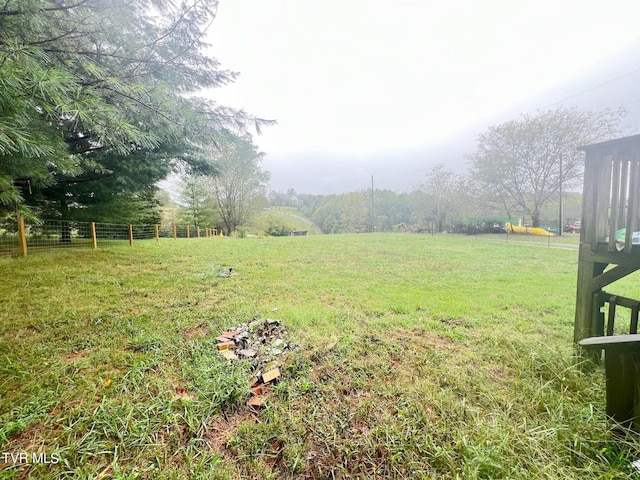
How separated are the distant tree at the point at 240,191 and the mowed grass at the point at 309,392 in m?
16.8

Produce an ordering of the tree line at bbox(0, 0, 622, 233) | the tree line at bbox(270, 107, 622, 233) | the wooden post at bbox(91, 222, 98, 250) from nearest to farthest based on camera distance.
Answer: the tree line at bbox(0, 0, 622, 233) < the wooden post at bbox(91, 222, 98, 250) < the tree line at bbox(270, 107, 622, 233)

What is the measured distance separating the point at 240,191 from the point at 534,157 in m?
21.6

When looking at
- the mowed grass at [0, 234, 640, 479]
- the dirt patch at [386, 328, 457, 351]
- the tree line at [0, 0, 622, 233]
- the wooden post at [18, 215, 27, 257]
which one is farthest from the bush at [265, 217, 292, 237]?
the dirt patch at [386, 328, 457, 351]

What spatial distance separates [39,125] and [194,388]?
3.63 m

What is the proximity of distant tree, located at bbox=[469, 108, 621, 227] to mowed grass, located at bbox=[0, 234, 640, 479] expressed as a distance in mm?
17520

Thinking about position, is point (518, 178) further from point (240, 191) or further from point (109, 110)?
point (109, 110)

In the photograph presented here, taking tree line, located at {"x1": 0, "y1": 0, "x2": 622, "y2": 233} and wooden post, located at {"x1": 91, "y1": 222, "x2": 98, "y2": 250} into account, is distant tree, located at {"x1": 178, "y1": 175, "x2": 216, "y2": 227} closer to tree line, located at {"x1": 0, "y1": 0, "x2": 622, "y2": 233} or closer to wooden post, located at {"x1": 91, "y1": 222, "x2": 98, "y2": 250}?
tree line, located at {"x1": 0, "y1": 0, "x2": 622, "y2": 233}

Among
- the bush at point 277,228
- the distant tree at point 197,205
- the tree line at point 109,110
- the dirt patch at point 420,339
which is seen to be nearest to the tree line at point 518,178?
the tree line at point 109,110

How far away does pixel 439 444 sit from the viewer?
1.25 m

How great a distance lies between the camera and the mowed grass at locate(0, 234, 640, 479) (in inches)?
45.5

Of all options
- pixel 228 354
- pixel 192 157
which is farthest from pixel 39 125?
pixel 228 354

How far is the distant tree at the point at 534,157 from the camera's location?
14.3 m

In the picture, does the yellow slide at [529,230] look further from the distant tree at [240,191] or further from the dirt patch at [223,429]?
the dirt patch at [223,429]

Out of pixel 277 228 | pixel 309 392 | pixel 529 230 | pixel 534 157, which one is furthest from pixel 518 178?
pixel 309 392
